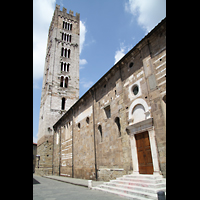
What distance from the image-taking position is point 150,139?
28.2 ft

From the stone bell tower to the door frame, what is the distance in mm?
21947

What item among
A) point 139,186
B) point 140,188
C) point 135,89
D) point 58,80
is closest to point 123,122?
point 135,89

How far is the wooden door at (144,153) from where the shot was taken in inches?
340

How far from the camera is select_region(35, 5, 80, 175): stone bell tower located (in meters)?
28.6

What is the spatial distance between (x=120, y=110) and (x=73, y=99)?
23896mm

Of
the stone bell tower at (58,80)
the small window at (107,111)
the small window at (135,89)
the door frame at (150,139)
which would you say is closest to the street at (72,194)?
the door frame at (150,139)

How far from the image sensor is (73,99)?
34.3 metres

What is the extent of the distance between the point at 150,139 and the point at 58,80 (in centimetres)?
2861

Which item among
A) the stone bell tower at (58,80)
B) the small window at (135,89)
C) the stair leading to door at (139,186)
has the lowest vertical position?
the stair leading to door at (139,186)

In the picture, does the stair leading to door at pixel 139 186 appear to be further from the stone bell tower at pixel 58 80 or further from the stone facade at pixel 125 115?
the stone bell tower at pixel 58 80

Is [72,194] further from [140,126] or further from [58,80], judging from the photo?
[58,80]

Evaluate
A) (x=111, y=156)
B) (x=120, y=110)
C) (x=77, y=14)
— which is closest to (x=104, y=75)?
(x=120, y=110)
